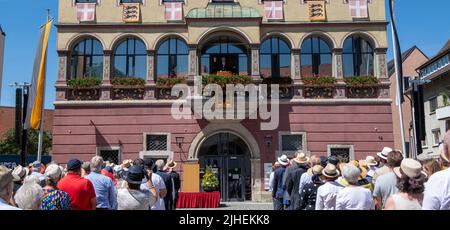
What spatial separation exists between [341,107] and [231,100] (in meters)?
6.04

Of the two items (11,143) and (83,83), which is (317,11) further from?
→ (11,143)

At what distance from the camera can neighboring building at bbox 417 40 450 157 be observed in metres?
25.4

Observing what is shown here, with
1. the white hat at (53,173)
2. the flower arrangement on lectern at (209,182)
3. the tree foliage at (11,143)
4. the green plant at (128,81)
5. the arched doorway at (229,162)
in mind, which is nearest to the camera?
the white hat at (53,173)

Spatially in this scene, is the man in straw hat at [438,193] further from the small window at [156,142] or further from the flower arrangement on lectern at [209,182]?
the small window at [156,142]

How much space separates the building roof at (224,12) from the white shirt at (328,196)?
17.6 metres

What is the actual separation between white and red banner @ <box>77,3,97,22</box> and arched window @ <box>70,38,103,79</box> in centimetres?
115

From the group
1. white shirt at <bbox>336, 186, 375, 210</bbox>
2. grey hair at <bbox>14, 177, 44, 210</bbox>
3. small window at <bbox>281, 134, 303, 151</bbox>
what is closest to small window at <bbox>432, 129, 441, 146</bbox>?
small window at <bbox>281, 134, 303, 151</bbox>

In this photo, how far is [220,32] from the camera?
23.2 m

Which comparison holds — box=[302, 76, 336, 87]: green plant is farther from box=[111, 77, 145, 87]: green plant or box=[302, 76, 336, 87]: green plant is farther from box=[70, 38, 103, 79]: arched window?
box=[70, 38, 103, 79]: arched window

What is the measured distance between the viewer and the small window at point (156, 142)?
74.1 feet

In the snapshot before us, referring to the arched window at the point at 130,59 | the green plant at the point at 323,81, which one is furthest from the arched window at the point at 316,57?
the arched window at the point at 130,59

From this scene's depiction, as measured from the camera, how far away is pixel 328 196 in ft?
20.7

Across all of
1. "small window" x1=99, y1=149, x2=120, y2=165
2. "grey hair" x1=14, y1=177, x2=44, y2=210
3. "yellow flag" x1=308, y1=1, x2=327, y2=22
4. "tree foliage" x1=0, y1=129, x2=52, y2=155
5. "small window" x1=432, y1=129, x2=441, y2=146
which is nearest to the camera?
"grey hair" x1=14, y1=177, x2=44, y2=210

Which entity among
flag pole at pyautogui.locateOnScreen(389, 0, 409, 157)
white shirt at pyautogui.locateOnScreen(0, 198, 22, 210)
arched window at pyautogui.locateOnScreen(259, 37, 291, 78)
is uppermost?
arched window at pyautogui.locateOnScreen(259, 37, 291, 78)
